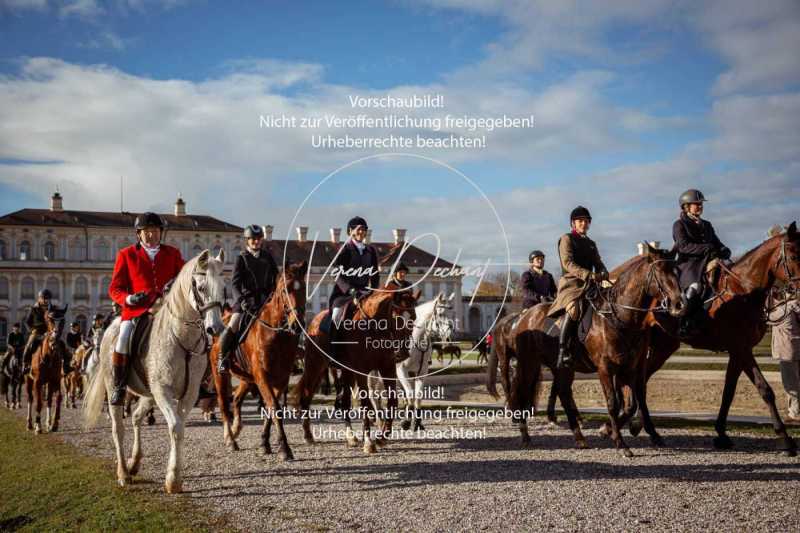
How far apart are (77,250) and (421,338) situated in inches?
3175

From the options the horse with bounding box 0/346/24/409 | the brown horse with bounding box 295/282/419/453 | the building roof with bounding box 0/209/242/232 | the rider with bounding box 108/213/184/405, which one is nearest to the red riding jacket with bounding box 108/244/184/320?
the rider with bounding box 108/213/184/405

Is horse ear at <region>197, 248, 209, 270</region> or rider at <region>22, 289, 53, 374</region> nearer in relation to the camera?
horse ear at <region>197, 248, 209, 270</region>

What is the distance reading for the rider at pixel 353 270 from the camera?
9.95 m

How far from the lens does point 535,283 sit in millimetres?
12727

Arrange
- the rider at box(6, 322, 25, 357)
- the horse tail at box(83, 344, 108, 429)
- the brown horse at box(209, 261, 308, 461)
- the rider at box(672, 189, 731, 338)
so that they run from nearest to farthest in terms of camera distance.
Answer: the horse tail at box(83, 344, 108, 429) → the brown horse at box(209, 261, 308, 461) → the rider at box(672, 189, 731, 338) → the rider at box(6, 322, 25, 357)

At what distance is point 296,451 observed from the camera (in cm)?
958

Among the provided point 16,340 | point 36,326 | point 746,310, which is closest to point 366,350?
point 746,310

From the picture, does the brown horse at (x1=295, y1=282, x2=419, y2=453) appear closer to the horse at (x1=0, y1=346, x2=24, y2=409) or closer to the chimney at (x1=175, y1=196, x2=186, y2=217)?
the horse at (x1=0, y1=346, x2=24, y2=409)

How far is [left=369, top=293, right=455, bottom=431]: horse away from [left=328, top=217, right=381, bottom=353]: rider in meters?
2.10

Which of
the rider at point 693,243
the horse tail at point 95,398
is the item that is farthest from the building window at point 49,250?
the rider at point 693,243

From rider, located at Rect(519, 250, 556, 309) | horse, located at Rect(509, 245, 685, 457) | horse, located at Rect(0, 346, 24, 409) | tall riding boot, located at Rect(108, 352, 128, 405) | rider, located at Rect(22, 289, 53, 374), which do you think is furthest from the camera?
horse, located at Rect(0, 346, 24, 409)

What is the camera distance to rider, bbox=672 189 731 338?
978 centimetres

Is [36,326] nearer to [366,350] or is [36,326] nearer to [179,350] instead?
[366,350]

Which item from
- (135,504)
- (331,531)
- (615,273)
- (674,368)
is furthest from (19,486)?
(674,368)
